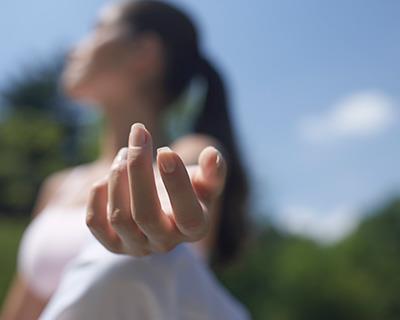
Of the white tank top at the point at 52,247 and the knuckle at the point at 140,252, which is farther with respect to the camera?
the white tank top at the point at 52,247

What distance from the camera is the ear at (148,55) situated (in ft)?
6.22

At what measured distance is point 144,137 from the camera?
59 centimetres

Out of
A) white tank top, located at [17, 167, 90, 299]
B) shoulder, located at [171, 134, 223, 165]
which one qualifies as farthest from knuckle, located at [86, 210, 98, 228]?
shoulder, located at [171, 134, 223, 165]

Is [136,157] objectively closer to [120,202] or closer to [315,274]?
[120,202]

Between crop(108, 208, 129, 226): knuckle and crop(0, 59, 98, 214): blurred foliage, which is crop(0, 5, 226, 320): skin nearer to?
crop(108, 208, 129, 226): knuckle

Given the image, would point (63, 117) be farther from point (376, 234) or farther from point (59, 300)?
point (59, 300)

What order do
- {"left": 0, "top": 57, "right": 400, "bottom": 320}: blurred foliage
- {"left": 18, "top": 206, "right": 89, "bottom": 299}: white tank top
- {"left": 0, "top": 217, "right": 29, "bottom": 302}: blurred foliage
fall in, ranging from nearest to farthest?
{"left": 18, "top": 206, "right": 89, "bottom": 299}: white tank top < {"left": 0, "top": 217, "right": 29, "bottom": 302}: blurred foliage < {"left": 0, "top": 57, "right": 400, "bottom": 320}: blurred foliage

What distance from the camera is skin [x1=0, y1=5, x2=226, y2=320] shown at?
0.60 meters

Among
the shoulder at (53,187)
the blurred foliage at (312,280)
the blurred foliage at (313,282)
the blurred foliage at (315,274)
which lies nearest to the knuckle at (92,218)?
the shoulder at (53,187)

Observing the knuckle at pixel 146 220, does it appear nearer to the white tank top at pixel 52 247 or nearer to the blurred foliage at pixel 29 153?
the white tank top at pixel 52 247

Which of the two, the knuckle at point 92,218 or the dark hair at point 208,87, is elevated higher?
the knuckle at point 92,218

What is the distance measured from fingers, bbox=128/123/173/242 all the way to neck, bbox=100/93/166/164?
4.16 feet

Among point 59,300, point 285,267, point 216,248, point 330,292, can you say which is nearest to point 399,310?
point 330,292

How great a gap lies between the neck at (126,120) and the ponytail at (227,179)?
138mm
